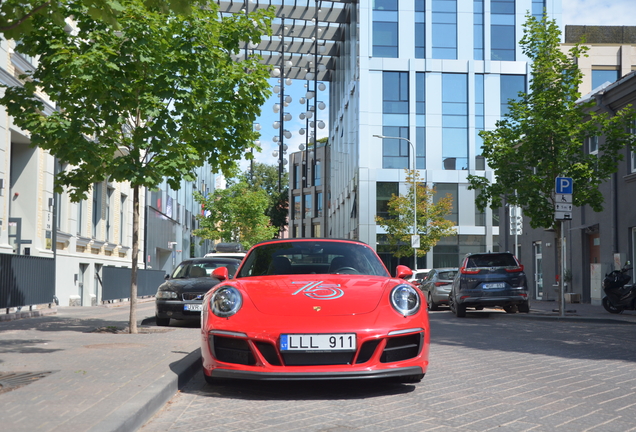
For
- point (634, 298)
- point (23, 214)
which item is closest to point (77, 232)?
point (23, 214)

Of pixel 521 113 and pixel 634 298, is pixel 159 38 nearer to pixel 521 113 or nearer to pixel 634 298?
pixel 521 113

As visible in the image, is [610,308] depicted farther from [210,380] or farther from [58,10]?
[58,10]

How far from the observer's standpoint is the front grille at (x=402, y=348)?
6066 millimetres

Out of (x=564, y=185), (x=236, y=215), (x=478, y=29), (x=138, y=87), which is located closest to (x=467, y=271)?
(x=564, y=185)

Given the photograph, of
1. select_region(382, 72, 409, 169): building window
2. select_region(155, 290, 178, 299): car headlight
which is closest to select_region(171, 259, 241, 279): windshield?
select_region(155, 290, 178, 299): car headlight

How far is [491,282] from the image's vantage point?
18406mm

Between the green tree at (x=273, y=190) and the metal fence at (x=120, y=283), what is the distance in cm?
6123

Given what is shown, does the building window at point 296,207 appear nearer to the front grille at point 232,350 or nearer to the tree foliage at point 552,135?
the tree foliage at point 552,135

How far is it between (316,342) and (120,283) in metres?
23.8

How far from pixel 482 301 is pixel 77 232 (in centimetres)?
1434

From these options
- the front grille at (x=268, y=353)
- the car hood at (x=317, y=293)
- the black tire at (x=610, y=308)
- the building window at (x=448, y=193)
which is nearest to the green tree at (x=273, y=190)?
the building window at (x=448, y=193)

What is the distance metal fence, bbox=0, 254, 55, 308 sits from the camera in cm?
1550

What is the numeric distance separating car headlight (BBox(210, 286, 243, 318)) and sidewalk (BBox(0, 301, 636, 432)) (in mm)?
725

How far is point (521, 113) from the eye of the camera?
19734 mm
